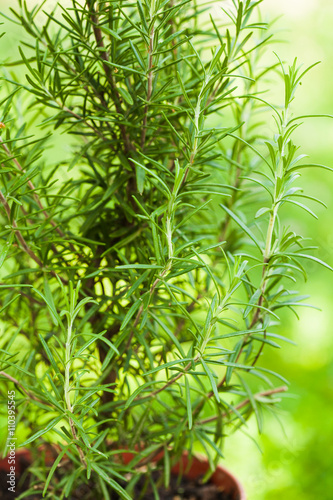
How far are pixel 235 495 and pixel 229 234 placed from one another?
0.35 metres

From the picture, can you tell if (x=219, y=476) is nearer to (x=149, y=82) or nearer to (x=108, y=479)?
(x=108, y=479)

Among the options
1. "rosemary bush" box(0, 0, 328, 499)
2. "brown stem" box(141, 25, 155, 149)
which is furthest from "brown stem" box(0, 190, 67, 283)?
"brown stem" box(141, 25, 155, 149)

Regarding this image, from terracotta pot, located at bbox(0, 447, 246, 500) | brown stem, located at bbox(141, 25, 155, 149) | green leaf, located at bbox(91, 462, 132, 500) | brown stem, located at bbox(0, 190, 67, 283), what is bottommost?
terracotta pot, located at bbox(0, 447, 246, 500)

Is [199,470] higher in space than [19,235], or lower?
lower

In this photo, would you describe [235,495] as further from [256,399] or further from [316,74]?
[316,74]

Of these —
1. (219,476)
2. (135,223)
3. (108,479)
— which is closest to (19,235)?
(135,223)

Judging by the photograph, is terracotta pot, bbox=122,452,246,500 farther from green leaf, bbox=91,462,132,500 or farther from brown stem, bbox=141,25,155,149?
brown stem, bbox=141,25,155,149

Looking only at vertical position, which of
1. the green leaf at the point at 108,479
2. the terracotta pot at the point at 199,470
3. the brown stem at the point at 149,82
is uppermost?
the brown stem at the point at 149,82

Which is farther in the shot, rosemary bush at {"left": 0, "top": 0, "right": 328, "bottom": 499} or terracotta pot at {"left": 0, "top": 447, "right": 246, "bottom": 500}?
terracotta pot at {"left": 0, "top": 447, "right": 246, "bottom": 500}

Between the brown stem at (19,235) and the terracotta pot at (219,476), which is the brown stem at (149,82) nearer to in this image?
the brown stem at (19,235)

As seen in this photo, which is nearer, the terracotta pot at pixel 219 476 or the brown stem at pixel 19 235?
the brown stem at pixel 19 235

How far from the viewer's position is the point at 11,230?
48 cm

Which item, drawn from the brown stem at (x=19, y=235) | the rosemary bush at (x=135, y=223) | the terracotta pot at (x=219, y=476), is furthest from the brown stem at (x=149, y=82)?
the terracotta pot at (x=219, y=476)

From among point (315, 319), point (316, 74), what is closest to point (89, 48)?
point (315, 319)
